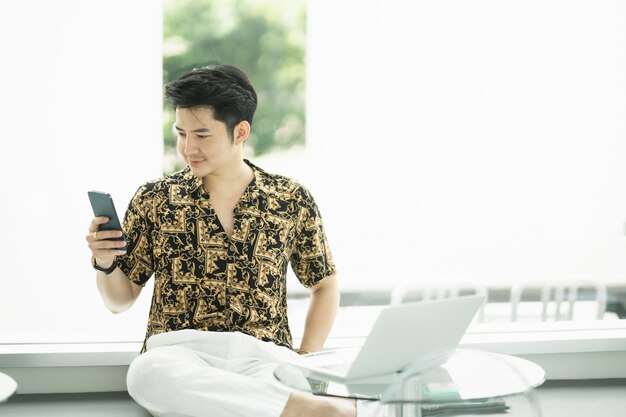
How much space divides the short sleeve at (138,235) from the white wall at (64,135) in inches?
21.5

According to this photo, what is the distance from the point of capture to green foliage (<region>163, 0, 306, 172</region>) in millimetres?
3287

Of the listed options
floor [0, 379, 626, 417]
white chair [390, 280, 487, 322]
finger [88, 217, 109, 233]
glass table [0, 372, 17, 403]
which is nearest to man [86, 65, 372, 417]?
finger [88, 217, 109, 233]

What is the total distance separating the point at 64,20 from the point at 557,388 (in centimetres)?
222

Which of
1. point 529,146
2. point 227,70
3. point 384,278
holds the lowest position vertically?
point 384,278

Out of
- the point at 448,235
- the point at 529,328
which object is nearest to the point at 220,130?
the point at 448,235

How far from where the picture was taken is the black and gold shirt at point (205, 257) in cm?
265

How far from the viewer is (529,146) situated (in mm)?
3527

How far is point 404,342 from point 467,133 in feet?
5.76

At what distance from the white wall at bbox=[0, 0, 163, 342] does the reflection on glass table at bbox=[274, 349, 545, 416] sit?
4.64ft

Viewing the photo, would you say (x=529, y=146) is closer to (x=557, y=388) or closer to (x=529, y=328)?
(x=529, y=328)

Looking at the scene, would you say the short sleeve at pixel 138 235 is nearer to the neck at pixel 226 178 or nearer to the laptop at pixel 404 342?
the neck at pixel 226 178

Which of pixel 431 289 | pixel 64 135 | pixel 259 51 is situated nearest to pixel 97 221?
pixel 64 135

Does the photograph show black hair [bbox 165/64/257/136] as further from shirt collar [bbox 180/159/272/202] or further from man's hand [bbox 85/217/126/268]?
man's hand [bbox 85/217/126/268]

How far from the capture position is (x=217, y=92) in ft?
8.46
